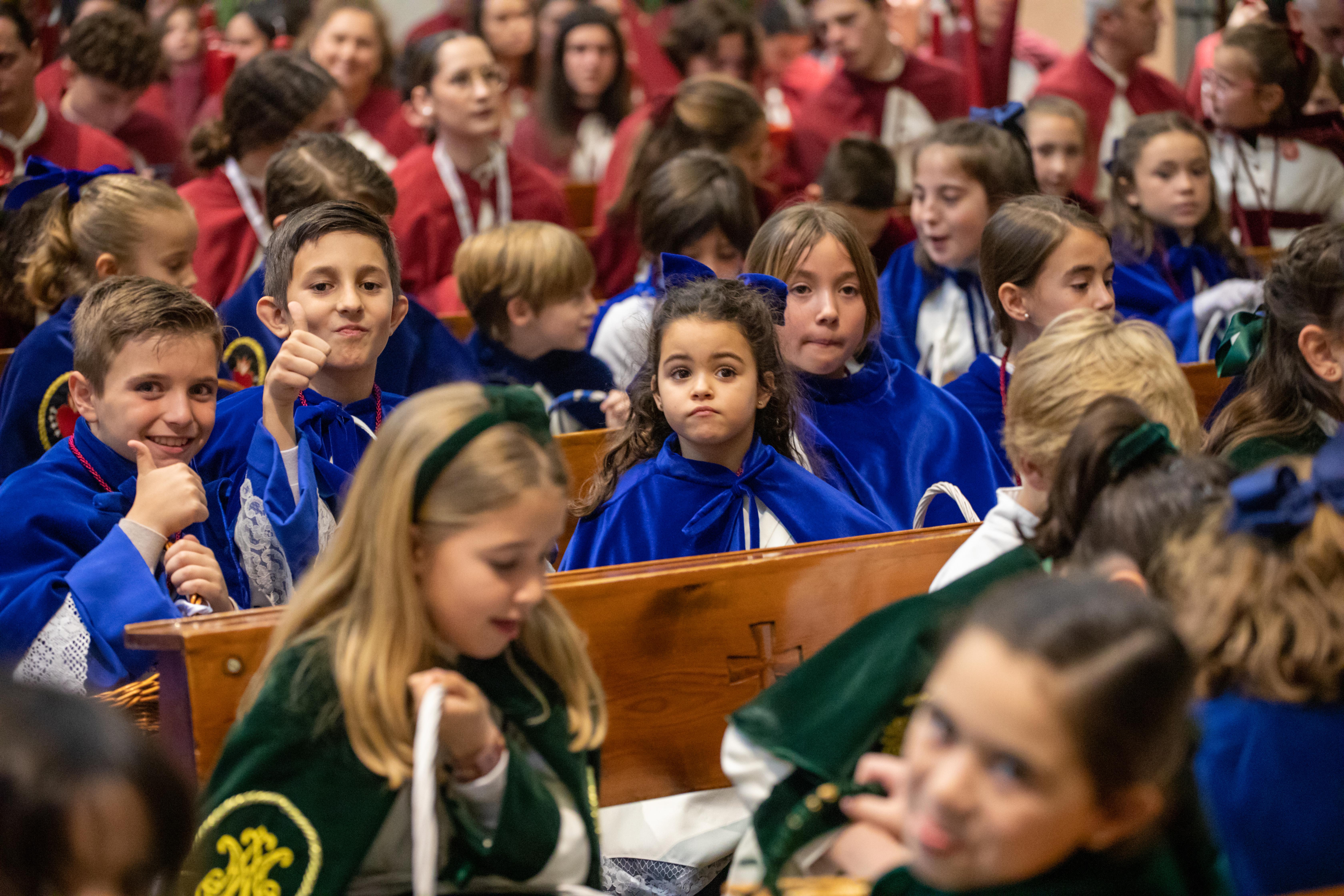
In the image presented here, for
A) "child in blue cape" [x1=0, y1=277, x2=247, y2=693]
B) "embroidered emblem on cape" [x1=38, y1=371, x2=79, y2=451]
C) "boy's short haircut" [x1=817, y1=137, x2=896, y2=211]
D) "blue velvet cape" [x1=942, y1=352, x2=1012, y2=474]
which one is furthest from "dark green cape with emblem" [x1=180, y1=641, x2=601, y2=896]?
"boy's short haircut" [x1=817, y1=137, x2=896, y2=211]

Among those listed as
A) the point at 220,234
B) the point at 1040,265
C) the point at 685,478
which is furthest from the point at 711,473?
the point at 220,234

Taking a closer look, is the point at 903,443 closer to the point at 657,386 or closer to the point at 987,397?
the point at 987,397

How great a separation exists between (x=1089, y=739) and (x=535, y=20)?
7955 millimetres

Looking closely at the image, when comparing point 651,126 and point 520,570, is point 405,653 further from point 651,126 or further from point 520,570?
point 651,126

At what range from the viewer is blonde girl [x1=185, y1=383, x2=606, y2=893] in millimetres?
1840

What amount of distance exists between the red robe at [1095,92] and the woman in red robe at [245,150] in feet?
12.4

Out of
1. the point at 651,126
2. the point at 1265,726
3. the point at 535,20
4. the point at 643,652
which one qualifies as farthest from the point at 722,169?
the point at 535,20

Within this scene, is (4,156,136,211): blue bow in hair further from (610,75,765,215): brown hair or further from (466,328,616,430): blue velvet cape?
(610,75,765,215): brown hair

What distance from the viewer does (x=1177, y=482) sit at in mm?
1980

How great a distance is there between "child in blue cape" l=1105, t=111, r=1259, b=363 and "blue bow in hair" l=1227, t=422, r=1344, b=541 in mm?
3141

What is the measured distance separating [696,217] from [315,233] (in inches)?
61.5

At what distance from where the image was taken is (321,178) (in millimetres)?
4066

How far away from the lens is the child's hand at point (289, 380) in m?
2.78

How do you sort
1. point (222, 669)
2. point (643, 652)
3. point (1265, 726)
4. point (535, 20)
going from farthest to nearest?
point (535, 20) → point (643, 652) → point (222, 669) → point (1265, 726)
